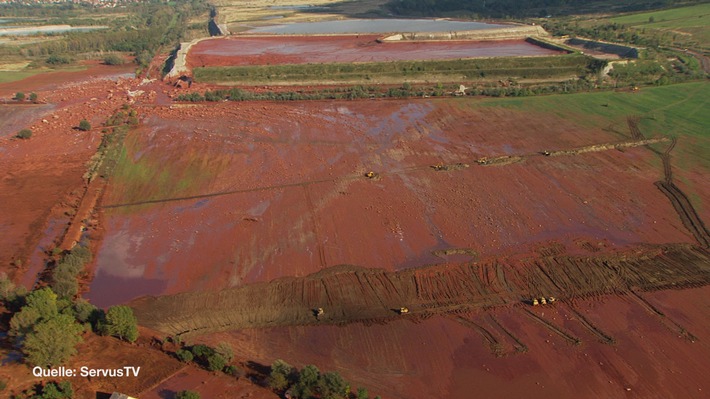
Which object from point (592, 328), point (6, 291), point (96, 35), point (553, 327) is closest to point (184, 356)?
point (6, 291)

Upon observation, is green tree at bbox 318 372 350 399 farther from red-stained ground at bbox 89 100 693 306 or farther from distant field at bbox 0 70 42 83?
distant field at bbox 0 70 42 83

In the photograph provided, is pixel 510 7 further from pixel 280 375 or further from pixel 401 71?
pixel 280 375

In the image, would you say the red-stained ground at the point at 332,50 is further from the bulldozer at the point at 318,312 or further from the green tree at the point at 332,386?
the green tree at the point at 332,386

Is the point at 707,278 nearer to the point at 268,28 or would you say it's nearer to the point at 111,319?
the point at 111,319

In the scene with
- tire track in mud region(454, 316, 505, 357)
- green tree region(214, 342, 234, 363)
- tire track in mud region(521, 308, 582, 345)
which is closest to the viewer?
green tree region(214, 342, 234, 363)

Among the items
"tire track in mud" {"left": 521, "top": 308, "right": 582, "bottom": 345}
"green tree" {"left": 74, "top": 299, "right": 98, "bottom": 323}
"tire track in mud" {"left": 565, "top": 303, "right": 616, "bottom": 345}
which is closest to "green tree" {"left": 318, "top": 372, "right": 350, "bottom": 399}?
"tire track in mud" {"left": 521, "top": 308, "right": 582, "bottom": 345}

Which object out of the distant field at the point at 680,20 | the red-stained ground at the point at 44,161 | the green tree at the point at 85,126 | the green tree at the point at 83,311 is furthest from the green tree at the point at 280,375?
the distant field at the point at 680,20
